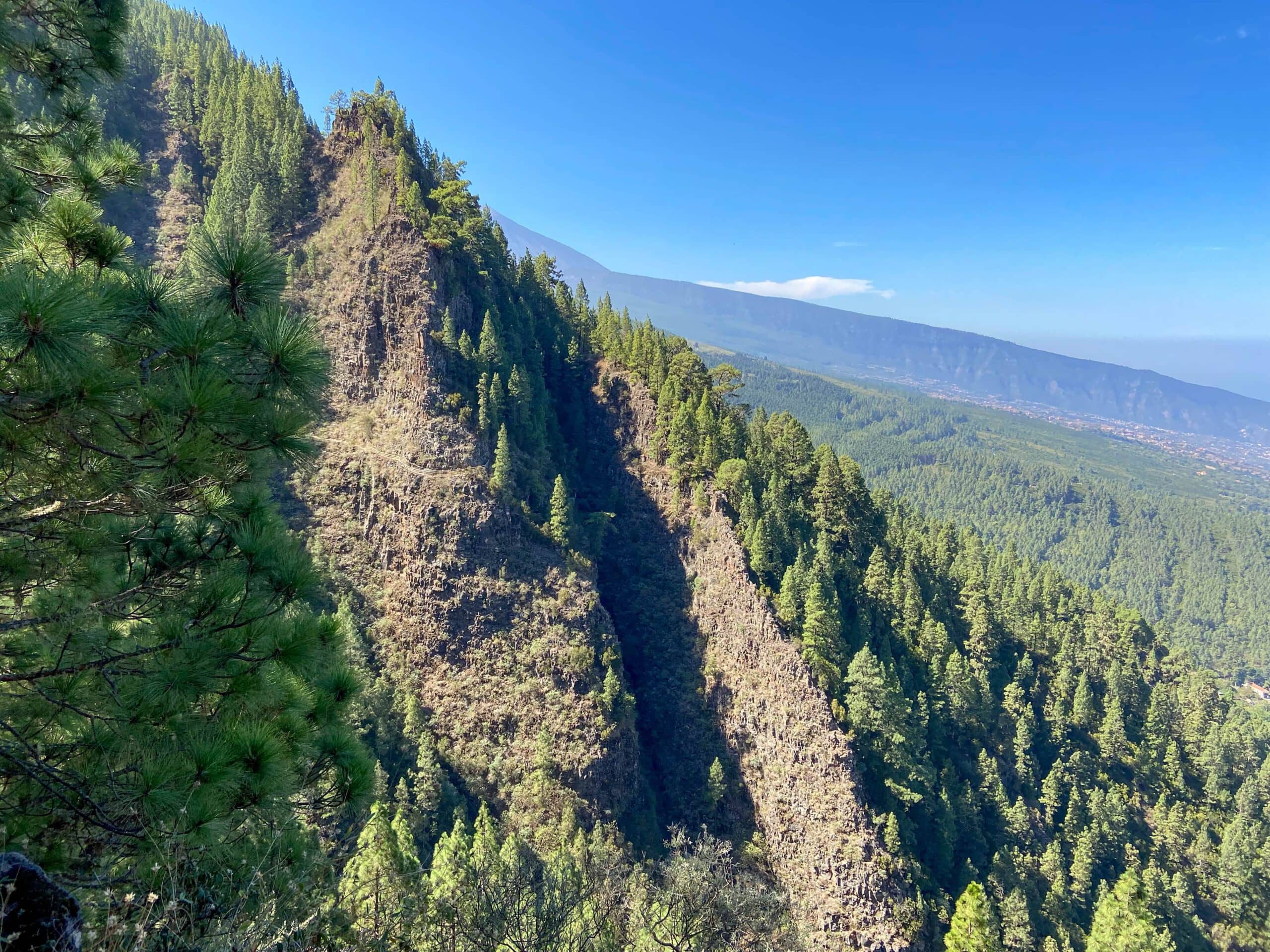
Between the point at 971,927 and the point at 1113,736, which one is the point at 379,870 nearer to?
the point at 971,927

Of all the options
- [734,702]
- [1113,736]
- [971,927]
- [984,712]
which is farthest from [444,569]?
[1113,736]

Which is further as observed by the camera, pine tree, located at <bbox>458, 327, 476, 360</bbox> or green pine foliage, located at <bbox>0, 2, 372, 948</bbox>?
pine tree, located at <bbox>458, 327, 476, 360</bbox>

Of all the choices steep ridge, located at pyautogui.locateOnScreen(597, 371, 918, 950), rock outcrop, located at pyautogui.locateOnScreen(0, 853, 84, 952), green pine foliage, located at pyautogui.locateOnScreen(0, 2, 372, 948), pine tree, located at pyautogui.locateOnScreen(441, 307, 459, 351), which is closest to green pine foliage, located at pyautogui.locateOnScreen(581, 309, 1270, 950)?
steep ridge, located at pyautogui.locateOnScreen(597, 371, 918, 950)

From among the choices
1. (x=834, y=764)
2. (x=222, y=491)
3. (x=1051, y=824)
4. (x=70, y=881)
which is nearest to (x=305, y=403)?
(x=222, y=491)

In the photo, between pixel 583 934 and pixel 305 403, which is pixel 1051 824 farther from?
pixel 305 403

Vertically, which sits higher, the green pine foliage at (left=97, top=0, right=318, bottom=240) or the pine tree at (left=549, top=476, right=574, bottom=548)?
the green pine foliage at (left=97, top=0, right=318, bottom=240)

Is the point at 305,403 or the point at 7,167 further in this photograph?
the point at 7,167

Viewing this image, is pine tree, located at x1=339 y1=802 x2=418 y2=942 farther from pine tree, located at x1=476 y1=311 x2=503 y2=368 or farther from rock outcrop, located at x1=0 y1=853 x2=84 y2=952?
pine tree, located at x1=476 y1=311 x2=503 y2=368
